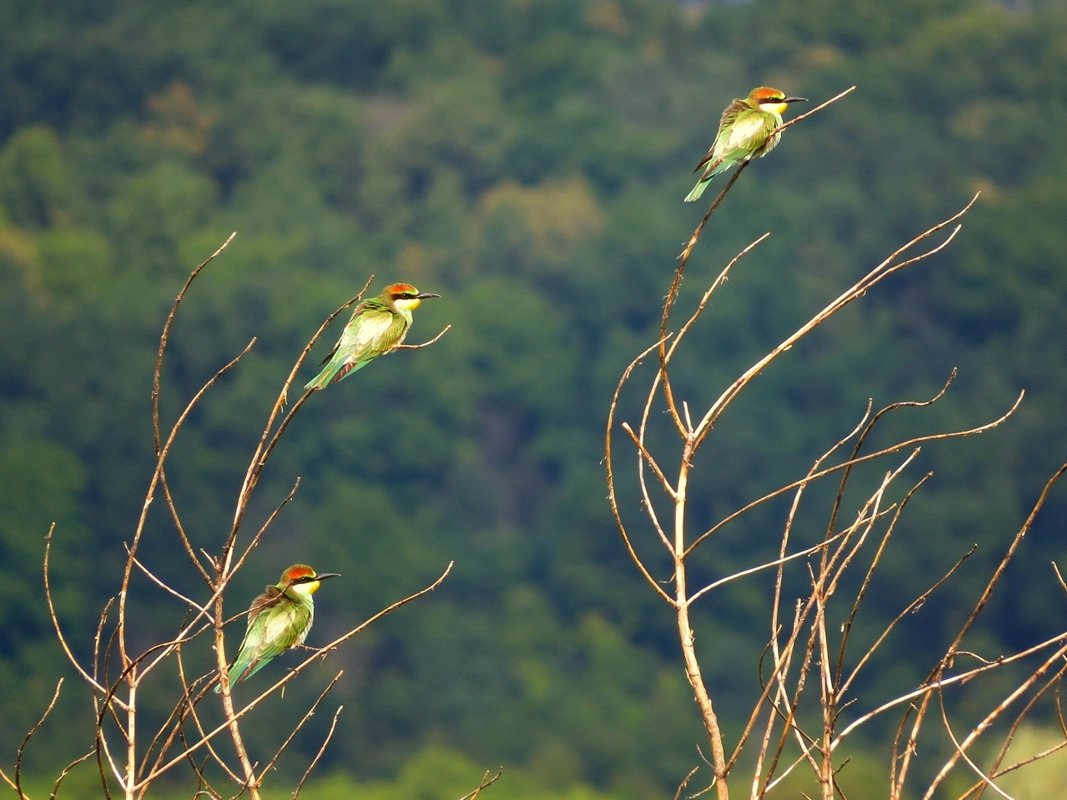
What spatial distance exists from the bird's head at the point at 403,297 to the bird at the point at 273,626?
1.29 meters

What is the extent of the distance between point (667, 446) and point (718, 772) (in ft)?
123

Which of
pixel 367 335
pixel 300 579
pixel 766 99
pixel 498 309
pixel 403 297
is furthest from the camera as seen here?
pixel 498 309

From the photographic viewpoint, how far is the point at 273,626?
14.0ft

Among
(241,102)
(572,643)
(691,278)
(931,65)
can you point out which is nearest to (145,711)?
(572,643)

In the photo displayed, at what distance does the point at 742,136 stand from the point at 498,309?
39.6 metres

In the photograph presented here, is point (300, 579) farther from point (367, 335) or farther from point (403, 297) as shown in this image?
point (403, 297)

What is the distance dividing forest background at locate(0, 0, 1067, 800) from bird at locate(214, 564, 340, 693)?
69.9 ft

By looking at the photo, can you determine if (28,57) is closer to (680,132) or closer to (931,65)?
(680,132)

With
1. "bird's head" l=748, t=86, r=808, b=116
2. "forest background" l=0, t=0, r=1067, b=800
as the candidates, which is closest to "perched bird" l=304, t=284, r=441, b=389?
"bird's head" l=748, t=86, r=808, b=116

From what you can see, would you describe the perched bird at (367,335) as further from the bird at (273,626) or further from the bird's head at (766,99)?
the bird's head at (766,99)

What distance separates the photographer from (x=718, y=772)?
9.98ft

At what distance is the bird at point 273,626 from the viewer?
14.0ft

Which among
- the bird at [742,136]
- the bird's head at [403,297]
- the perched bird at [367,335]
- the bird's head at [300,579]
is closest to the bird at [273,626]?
the bird's head at [300,579]

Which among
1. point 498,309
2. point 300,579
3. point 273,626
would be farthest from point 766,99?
point 498,309
